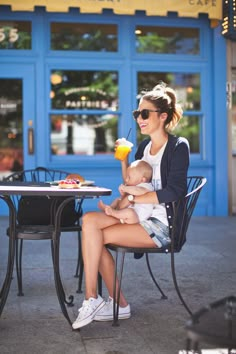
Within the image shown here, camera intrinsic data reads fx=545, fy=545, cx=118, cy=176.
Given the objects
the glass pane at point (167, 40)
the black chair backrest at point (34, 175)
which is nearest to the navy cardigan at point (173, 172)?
the black chair backrest at point (34, 175)

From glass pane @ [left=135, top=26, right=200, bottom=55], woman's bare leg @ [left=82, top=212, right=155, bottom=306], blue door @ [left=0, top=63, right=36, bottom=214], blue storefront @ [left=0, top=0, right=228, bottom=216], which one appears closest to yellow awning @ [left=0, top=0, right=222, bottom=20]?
blue storefront @ [left=0, top=0, right=228, bottom=216]

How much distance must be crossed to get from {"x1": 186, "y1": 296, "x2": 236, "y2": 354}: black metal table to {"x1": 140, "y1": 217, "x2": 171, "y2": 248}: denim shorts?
1.06 m

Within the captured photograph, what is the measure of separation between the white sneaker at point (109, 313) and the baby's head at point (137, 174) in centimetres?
79

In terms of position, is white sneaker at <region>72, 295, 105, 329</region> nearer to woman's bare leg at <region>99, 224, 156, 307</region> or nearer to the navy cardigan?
woman's bare leg at <region>99, 224, 156, 307</region>

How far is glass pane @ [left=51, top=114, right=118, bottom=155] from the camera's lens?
7.94m

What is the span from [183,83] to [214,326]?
6.40m

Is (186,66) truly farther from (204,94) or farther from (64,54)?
(64,54)

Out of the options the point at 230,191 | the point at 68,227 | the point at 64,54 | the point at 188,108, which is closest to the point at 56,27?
the point at 64,54

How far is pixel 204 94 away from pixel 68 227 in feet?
15.0

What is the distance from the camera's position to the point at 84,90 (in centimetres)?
791

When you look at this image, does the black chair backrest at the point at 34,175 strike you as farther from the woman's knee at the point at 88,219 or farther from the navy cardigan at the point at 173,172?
the navy cardigan at the point at 173,172

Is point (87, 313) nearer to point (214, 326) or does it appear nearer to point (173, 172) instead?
point (173, 172)

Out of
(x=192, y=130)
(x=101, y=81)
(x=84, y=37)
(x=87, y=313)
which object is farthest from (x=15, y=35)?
(x=87, y=313)

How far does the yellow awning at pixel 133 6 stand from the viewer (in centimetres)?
705
